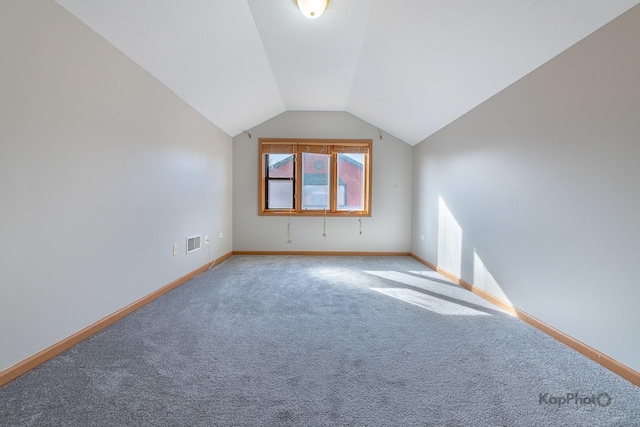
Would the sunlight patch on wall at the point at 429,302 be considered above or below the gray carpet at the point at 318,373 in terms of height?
below

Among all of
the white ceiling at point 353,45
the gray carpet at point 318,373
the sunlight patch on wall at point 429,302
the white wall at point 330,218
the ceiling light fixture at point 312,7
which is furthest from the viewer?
the white wall at point 330,218

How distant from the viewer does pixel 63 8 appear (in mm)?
1701

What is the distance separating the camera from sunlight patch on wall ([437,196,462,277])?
336 cm

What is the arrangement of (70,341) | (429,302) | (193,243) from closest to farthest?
(70,341) < (429,302) < (193,243)

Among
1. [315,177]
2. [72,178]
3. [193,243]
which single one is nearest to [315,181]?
[315,177]

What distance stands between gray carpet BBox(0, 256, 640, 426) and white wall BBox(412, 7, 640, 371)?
0.31 meters

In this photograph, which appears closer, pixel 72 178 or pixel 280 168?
pixel 72 178

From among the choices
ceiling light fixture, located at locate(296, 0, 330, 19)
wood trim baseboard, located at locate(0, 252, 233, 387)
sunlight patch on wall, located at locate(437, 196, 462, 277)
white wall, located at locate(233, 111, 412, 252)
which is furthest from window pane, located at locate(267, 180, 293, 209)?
ceiling light fixture, located at locate(296, 0, 330, 19)

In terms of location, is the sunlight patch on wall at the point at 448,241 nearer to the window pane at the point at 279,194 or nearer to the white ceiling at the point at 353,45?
the white ceiling at the point at 353,45

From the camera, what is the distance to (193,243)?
3.52m

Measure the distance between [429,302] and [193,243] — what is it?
2938 millimetres

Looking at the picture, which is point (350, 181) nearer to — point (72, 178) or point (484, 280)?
point (484, 280)

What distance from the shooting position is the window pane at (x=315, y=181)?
5.09 m

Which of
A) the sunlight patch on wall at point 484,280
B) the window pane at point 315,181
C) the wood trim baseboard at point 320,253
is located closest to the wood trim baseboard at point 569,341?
the sunlight patch on wall at point 484,280
